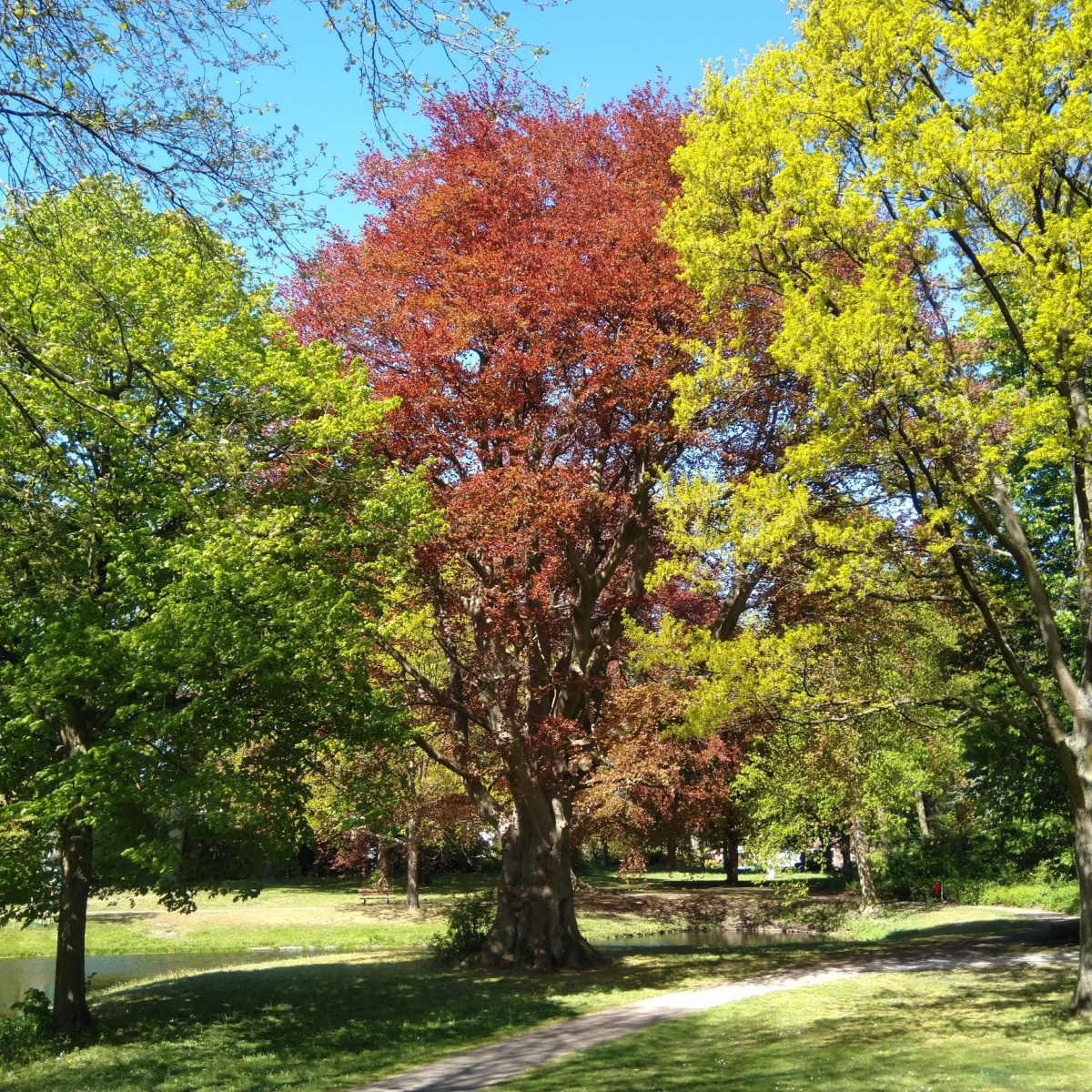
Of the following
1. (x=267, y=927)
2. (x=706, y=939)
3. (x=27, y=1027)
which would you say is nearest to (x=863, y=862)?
(x=706, y=939)

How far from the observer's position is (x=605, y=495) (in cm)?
1656

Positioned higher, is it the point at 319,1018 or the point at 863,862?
the point at 863,862

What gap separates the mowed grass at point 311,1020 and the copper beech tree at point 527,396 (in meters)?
2.65

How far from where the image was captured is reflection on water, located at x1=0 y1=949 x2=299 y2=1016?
66.4ft

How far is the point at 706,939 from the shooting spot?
90.1 feet

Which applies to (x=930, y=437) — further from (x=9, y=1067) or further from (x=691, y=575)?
(x=9, y=1067)

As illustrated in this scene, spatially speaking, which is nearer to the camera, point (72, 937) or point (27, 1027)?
point (27, 1027)

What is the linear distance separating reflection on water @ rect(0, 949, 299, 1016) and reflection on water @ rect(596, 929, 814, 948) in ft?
28.7

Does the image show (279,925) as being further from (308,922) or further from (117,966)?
(117,966)

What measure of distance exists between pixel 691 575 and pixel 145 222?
26.9 ft

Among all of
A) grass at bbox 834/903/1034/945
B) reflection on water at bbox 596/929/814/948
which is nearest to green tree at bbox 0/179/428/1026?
reflection on water at bbox 596/929/814/948

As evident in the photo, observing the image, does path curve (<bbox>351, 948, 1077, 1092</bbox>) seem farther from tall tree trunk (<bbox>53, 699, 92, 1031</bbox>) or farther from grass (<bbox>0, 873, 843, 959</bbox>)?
grass (<bbox>0, 873, 843, 959</bbox>)

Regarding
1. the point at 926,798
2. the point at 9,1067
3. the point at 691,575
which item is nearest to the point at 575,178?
the point at 691,575

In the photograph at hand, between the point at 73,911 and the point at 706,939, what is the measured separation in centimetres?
1937
